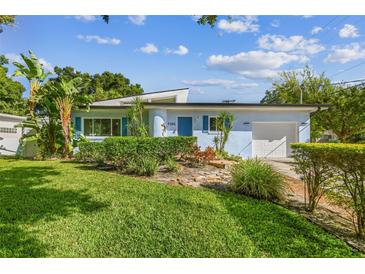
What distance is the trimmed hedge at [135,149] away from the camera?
9169 mm

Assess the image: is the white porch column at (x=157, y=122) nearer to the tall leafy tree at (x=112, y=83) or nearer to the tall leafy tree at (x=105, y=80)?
the tall leafy tree at (x=105, y=80)

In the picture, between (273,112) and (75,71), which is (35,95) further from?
(75,71)

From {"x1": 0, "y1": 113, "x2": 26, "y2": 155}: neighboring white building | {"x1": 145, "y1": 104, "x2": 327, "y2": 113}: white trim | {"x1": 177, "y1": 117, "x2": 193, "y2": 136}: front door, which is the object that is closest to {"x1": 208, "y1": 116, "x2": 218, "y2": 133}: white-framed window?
{"x1": 145, "y1": 104, "x2": 327, "y2": 113}: white trim

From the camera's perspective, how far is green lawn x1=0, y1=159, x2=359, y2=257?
3328 millimetres

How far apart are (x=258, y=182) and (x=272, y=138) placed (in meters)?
10.4

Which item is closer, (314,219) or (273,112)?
(314,219)

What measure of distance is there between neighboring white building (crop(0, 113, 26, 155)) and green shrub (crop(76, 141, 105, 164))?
920cm

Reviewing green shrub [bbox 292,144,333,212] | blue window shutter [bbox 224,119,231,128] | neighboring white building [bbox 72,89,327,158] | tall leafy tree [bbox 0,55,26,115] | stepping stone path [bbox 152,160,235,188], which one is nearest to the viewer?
green shrub [bbox 292,144,333,212]

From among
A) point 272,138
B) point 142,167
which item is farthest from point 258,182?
point 272,138

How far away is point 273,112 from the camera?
48.7ft

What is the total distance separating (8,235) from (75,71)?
3800 centimetres

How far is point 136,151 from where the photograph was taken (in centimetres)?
923

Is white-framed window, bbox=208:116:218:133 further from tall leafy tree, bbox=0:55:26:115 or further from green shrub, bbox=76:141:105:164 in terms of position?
tall leafy tree, bbox=0:55:26:115
